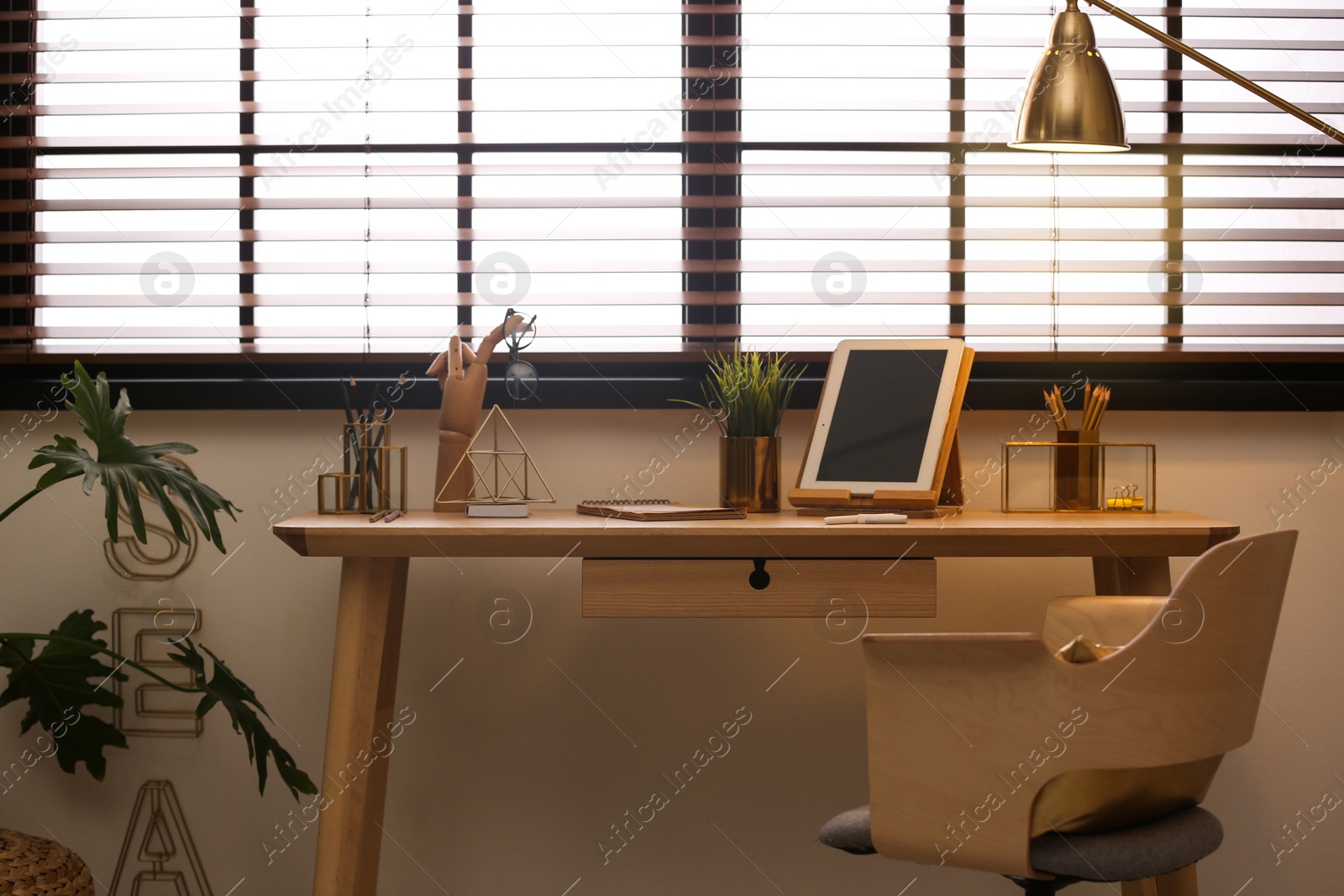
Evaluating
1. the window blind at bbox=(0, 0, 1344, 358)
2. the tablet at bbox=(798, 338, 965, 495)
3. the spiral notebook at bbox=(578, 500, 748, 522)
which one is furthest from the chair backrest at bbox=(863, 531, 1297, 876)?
the window blind at bbox=(0, 0, 1344, 358)

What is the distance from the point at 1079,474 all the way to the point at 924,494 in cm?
32

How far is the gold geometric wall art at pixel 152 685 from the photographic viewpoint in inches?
84.3

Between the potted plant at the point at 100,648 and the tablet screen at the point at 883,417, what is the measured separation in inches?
40.9

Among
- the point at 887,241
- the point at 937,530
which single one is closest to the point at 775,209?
the point at 887,241

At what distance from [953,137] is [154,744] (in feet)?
6.62

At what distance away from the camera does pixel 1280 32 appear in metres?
2.19

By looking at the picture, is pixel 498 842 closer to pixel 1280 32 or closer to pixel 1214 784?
pixel 1214 784

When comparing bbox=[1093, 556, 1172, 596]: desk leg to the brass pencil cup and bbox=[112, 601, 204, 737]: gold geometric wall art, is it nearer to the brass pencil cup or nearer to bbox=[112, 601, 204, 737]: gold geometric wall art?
the brass pencil cup

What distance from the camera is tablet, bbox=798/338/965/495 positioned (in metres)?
1.84

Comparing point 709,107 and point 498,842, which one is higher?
point 709,107

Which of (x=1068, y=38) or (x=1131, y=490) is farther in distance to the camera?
(x=1131, y=490)

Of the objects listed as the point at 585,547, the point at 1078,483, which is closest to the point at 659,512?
the point at 585,547

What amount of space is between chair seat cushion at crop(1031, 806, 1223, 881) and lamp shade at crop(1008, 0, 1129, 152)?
3.45 feet

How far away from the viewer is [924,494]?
70.3 inches
